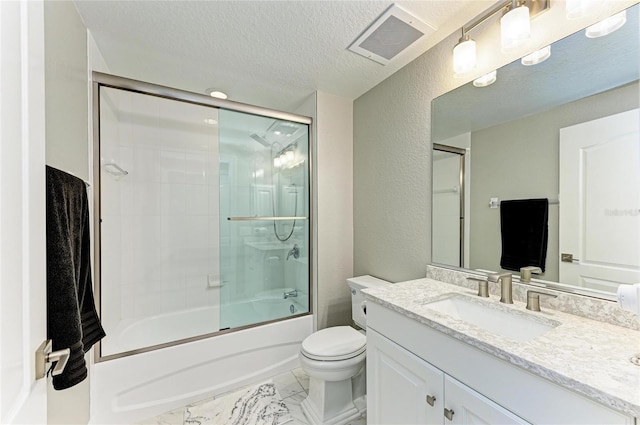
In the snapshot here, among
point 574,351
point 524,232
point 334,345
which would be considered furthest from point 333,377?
point 524,232

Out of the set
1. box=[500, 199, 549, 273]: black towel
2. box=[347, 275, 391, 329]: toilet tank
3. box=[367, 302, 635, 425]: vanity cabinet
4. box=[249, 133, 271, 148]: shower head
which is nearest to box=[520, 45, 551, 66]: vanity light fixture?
box=[500, 199, 549, 273]: black towel

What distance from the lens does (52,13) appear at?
1059 millimetres

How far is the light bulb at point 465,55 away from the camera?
52.3 inches

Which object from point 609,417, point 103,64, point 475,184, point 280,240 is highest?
point 103,64

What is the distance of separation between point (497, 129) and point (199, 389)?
239cm

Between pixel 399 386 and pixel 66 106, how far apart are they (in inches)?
76.7

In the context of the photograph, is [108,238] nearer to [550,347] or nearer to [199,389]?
[199,389]

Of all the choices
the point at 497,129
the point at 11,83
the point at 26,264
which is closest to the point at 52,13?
the point at 11,83

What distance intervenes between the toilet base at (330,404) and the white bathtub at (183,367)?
0.51 m

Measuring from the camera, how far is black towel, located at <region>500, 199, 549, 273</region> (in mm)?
1144

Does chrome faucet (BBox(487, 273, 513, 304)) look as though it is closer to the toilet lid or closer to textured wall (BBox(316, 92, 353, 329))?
the toilet lid

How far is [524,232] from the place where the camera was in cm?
121

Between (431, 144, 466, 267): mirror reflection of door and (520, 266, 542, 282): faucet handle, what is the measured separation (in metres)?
0.29

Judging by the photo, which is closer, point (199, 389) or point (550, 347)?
point (550, 347)
